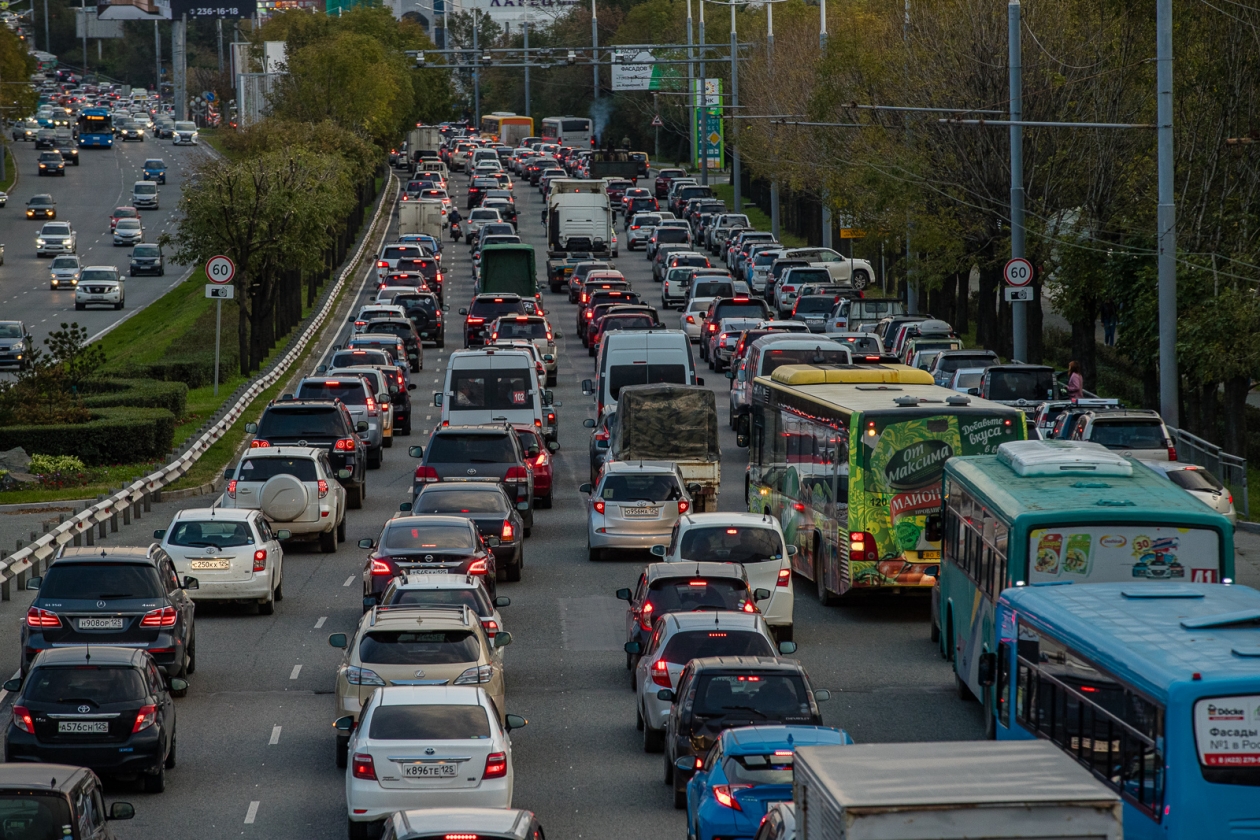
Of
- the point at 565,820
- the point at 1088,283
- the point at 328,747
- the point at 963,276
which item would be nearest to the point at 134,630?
the point at 328,747

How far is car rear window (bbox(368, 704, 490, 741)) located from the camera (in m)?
15.4

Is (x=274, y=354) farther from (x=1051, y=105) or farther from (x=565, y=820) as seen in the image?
(x=565, y=820)

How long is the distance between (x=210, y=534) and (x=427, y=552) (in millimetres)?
3152

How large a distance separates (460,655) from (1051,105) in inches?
1341

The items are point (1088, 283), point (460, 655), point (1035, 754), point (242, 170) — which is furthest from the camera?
point (242, 170)

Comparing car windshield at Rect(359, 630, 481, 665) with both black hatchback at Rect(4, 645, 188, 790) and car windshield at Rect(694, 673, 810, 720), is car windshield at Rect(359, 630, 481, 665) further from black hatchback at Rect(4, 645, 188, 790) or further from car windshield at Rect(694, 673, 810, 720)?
car windshield at Rect(694, 673, 810, 720)

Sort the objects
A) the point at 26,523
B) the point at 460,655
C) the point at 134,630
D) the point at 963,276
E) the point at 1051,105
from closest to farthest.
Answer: the point at 460,655
the point at 134,630
the point at 26,523
the point at 1051,105
the point at 963,276

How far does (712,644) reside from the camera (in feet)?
60.6

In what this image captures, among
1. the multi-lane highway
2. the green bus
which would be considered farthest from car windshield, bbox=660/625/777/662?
the multi-lane highway

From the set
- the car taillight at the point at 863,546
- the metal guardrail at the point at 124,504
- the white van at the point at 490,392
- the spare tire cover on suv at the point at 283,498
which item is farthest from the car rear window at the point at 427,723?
the white van at the point at 490,392

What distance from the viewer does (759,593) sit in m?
22.1

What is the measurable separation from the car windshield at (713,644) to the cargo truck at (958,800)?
768cm

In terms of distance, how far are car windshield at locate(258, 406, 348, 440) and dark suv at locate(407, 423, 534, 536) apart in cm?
257

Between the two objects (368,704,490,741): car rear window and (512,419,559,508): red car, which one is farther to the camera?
(512,419,559,508): red car
